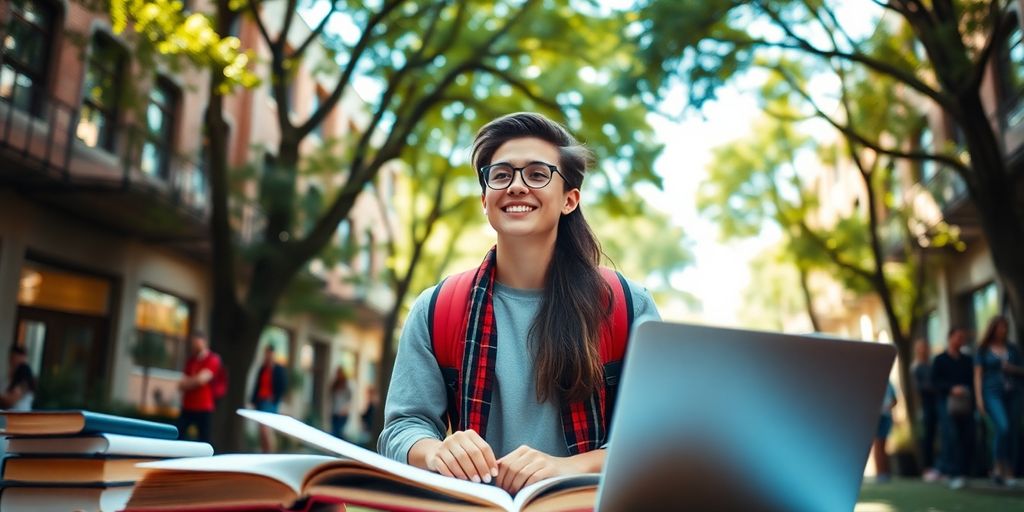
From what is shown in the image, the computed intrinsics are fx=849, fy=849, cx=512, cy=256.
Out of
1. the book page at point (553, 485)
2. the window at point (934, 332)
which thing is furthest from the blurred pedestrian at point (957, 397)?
the window at point (934, 332)

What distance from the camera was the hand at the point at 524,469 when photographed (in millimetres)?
1654

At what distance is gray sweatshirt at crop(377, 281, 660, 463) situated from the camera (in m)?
2.08

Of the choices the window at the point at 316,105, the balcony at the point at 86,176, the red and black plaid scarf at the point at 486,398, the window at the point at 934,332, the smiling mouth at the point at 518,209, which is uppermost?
the window at the point at 316,105

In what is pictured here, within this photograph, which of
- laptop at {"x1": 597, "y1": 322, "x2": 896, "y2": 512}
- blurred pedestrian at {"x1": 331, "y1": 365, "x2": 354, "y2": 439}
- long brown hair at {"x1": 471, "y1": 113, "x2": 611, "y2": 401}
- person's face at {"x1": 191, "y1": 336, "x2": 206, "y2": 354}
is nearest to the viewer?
laptop at {"x1": 597, "y1": 322, "x2": 896, "y2": 512}

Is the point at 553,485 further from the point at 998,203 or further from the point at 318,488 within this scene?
the point at 998,203

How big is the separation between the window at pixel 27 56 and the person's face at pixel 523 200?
11.6 meters

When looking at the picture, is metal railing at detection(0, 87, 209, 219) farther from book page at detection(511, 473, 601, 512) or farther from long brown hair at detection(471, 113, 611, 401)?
book page at detection(511, 473, 601, 512)

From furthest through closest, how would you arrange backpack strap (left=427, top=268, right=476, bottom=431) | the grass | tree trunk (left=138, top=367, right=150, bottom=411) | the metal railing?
tree trunk (left=138, top=367, right=150, bottom=411) < the metal railing < the grass < backpack strap (left=427, top=268, right=476, bottom=431)

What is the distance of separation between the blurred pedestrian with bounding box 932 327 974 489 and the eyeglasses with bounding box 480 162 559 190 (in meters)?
9.36

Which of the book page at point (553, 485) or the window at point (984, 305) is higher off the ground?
the window at point (984, 305)

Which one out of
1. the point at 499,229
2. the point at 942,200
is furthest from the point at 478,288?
the point at 942,200

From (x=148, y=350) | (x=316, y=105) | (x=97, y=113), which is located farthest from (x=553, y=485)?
(x=316, y=105)

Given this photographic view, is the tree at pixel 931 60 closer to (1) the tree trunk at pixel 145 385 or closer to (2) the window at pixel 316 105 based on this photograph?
(1) the tree trunk at pixel 145 385

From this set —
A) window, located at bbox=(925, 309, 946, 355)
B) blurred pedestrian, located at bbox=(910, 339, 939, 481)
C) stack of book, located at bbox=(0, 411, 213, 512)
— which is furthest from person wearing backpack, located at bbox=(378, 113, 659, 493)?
window, located at bbox=(925, 309, 946, 355)
